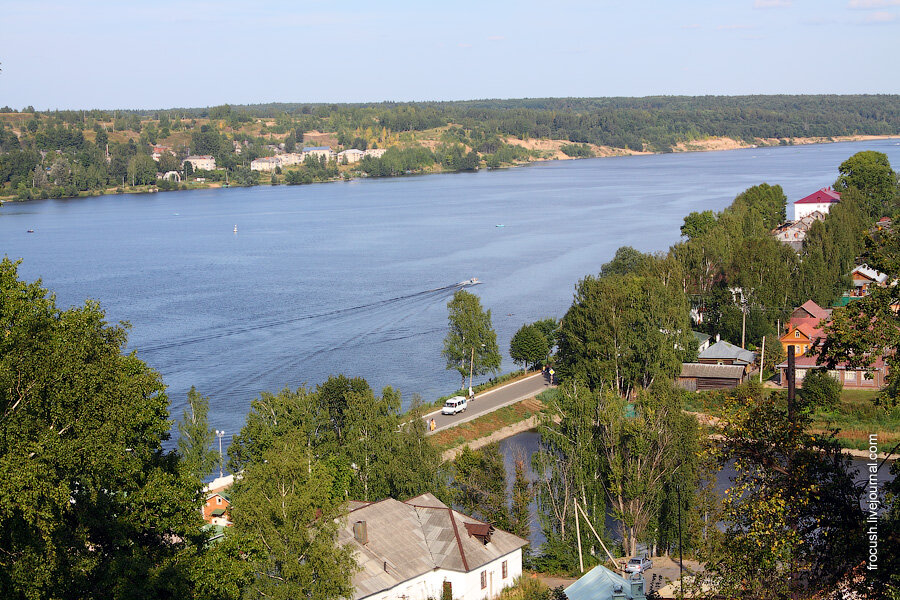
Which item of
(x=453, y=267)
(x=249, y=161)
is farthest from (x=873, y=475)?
(x=249, y=161)

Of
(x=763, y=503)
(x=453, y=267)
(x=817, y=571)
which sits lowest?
(x=453, y=267)

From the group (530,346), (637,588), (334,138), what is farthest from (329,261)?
(334,138)

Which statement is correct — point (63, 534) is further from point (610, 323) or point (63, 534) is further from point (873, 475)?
point (610, 323)

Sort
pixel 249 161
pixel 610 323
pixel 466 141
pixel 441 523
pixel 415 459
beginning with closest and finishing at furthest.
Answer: pixel 441 523, pixel 415 459, pixel 610 323, pixel 249 161, pixel 466 141

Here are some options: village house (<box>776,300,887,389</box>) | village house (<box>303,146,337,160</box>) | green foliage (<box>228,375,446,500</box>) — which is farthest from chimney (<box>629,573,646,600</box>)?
village house (<box>303,146,337,160</box>)

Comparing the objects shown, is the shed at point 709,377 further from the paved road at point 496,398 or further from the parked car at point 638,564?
the parked car at point 638,564

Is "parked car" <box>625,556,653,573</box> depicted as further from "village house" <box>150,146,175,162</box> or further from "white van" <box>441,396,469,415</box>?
"village house" <box>150,146,175,162</box>
